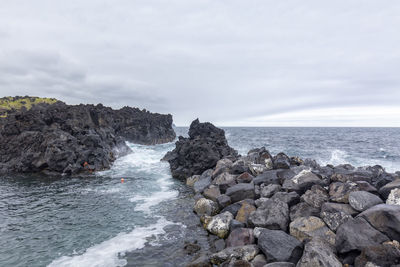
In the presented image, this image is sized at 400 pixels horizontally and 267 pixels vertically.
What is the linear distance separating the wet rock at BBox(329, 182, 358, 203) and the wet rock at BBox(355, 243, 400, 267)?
369 centimetres

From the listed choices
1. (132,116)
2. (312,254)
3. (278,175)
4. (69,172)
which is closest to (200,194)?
(278,175)

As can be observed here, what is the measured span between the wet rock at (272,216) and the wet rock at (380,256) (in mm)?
3781

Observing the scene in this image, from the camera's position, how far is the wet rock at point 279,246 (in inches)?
351

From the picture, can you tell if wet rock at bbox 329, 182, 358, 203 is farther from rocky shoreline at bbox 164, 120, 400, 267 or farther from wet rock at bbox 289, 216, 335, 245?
wet rock at bbox 289, 216, 335, 245

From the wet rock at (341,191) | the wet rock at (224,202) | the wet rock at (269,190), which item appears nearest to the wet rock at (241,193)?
the wet rock at (224,202)

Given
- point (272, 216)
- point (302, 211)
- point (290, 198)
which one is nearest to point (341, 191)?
point (302, 211)

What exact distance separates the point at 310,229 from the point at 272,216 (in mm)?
1936

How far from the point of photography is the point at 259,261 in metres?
9.20

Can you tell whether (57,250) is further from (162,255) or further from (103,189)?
(103,189)

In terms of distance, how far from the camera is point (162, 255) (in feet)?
34.7

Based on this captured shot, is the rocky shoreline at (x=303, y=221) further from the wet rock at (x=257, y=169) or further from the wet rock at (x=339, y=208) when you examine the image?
the wet rock at (x=257, y=169)

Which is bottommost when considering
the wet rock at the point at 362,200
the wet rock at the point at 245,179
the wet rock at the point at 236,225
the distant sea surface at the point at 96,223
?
the distant sea surface at the point at 96,223

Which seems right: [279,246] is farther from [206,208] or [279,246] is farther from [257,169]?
[257,169]

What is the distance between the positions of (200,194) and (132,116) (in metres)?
79.3
